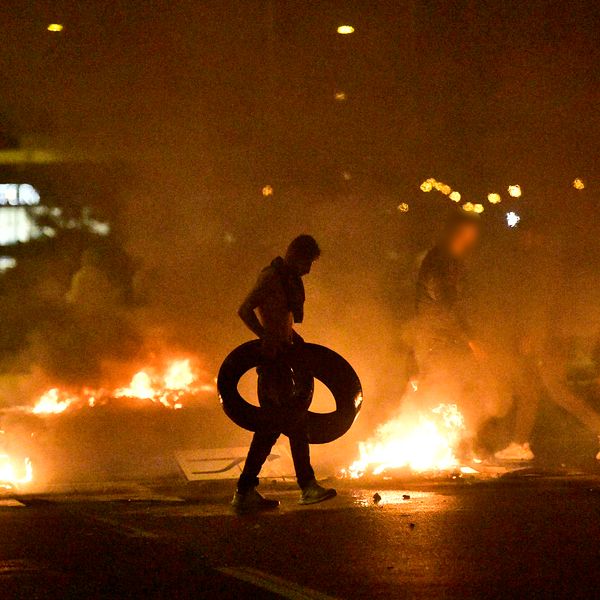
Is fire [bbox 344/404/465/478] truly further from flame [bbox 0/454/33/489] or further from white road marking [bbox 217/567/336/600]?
white road marking [bbox 217/567/336/600]

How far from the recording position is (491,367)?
11.1m

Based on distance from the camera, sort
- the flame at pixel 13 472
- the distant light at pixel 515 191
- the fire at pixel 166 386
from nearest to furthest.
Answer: the flame at pixel 13 472 < the fire at pixel 166 386 < the distant light at pixel 515 191

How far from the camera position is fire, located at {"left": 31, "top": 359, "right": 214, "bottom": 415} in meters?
10.0

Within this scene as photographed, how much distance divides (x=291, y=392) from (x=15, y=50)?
738 cm

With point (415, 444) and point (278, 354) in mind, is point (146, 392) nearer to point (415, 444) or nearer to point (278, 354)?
point (415, 444)

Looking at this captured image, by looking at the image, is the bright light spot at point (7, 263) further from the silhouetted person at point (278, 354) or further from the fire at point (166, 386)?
the silhouetted person at point (278, 354)

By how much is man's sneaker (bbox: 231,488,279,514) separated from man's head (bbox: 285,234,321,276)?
47.1 inches

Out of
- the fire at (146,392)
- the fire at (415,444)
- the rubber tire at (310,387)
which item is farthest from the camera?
the fire at (146,392)

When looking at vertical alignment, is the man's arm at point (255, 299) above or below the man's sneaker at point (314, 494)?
above

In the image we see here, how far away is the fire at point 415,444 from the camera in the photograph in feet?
29.6

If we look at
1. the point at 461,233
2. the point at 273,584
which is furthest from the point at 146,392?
the point at 273,584

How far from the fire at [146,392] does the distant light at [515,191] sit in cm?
398

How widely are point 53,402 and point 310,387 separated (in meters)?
4.26

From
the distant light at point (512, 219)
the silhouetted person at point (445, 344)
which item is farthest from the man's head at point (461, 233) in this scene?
the distant light at point (512, 219)
